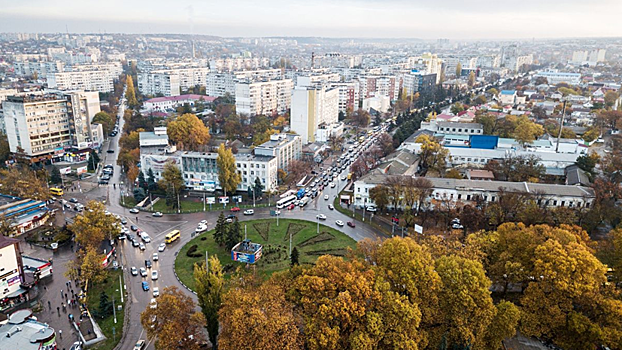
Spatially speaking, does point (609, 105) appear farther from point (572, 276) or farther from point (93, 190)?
point (93, 190)

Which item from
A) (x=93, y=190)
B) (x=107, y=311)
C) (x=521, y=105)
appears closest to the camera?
(x=107, y=311)

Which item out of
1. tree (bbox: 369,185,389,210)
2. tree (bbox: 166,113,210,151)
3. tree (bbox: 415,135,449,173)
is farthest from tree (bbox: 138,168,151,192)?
tree (bbox: 415,135,449,173)

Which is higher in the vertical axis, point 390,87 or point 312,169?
point 390,87

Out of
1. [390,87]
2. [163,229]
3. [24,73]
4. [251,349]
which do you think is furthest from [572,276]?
[24,73]

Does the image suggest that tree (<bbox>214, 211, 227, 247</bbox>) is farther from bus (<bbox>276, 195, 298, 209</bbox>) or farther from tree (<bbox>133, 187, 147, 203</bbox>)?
tree (<bbox>133, 187, 147, 203</bbox>)

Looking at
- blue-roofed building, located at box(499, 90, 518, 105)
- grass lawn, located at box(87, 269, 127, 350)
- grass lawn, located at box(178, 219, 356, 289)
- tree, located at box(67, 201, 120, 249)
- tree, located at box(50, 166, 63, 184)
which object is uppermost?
blue-roofed building, located at box(499, 90, 518, 105)

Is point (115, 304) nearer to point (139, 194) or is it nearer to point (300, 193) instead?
point (139, 194)
